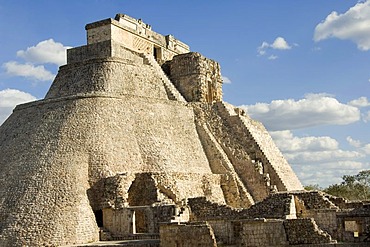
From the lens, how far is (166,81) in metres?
38.2

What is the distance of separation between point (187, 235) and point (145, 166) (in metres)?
9.52

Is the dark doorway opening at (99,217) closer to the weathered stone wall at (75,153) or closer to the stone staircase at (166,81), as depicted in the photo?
the weathered stone wall at (75,153)

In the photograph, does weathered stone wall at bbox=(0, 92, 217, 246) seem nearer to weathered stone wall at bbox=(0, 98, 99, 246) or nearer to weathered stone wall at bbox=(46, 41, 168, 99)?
weathered stone wall at bbox=(0, 98, 99, 246)

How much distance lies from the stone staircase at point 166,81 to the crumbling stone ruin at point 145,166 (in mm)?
96

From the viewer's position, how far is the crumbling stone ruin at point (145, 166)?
22875 mm

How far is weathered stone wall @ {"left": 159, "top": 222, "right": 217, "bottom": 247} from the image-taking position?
2042cm

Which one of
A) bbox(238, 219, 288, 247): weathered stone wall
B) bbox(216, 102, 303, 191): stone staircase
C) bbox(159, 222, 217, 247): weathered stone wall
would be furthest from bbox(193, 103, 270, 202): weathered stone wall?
bbox(238, 219, 288, 247): weathered stone wall

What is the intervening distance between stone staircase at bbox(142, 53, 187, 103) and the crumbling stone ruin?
0.10 meters

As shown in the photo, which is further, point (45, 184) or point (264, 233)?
point (45, 184)

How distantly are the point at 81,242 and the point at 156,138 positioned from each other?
28.3ft

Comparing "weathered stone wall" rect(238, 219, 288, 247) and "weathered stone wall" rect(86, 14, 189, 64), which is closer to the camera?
"weathered stone wall" rect(238, 219, 288, 247)

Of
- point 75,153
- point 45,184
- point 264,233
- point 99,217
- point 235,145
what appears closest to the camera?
point 264,233

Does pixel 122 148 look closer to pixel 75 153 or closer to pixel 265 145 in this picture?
pixel 75 153

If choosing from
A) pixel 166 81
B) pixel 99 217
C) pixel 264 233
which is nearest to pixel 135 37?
pixel 166 81
